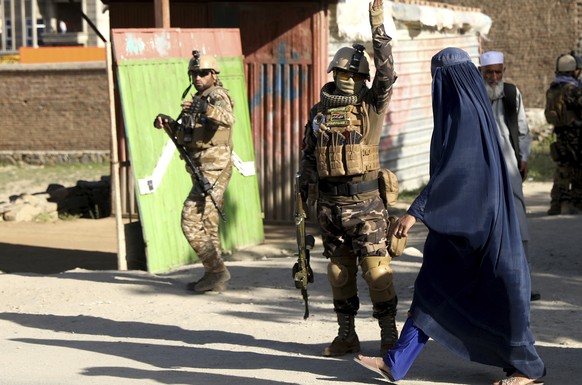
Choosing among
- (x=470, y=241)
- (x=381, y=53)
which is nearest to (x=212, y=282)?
(x=381, y=53)

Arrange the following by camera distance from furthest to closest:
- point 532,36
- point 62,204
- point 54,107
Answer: point 532,36 < point 54,107 < point 62,204

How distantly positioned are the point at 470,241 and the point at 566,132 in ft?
24.7

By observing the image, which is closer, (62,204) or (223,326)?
(223,326)

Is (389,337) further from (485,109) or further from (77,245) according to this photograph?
(77,245)

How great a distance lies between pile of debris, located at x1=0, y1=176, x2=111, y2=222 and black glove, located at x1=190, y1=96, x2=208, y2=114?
258 inches

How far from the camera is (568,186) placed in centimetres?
1283

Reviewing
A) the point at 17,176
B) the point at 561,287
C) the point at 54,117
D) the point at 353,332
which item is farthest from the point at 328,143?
the point at 54,117

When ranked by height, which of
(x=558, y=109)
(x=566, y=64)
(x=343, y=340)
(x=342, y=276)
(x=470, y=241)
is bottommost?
(x=343, y=340)

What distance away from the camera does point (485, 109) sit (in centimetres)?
564

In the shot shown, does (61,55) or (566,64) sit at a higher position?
(61,55)

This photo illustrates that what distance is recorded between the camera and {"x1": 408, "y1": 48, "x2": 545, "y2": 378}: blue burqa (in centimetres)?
558

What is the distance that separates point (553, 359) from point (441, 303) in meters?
1.04

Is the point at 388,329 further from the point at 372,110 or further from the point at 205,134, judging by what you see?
the point at 205,134

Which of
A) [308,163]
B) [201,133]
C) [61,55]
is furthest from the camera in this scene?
[61,55]
